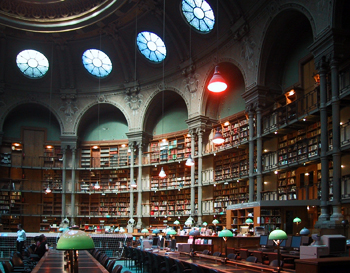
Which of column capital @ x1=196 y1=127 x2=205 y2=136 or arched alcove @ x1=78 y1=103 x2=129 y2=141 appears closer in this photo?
column capital @ x1=196 y1=127 x2=205 y2=136

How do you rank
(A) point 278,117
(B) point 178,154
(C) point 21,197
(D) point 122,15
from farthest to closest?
(C) point 21,197
(B) point 178,154
(D) point 122,15
(A) point 278,117

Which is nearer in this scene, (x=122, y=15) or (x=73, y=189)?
(x=122, y=15)

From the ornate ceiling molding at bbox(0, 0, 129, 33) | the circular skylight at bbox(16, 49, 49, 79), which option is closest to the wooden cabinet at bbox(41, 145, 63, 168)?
the circular skylight at bbox(16, 49, 49, 79)

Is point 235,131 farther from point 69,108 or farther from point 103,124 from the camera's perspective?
point 69,108

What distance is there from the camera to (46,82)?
2634 cm

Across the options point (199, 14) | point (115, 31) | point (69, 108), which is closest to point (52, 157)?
point (69, 108)

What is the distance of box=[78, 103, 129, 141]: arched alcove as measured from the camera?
26.9m

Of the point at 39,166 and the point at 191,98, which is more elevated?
the point at 191,98

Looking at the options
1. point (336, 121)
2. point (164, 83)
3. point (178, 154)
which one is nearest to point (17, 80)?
point (164, 83)

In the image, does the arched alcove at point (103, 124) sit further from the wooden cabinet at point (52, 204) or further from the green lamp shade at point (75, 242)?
the green lamp shade at point (75, 242)

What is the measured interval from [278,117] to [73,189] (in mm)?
14326

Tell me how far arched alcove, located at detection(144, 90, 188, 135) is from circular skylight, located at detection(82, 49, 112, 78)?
3.83m

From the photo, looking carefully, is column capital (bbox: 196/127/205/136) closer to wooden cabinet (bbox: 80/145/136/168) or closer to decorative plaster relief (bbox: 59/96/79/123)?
wooden cabinet (bbox: 80/145/136/168)

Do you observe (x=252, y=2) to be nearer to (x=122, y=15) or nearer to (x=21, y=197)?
(x=122, y=15)
